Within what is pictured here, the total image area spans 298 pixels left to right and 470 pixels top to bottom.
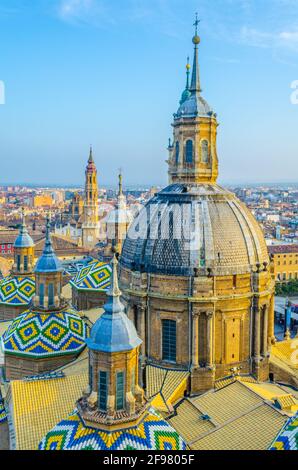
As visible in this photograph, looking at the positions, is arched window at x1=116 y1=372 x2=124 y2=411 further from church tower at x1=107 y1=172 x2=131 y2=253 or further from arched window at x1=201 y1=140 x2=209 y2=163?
church tower at x1=107 y1=172 x2=131 y2=253

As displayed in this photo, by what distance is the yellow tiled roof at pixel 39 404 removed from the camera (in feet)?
56.4

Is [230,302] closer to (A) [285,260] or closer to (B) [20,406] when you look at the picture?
(B) [20,406]

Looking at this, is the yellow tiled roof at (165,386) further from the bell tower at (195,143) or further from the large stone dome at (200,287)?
the bell tower at (195,143)

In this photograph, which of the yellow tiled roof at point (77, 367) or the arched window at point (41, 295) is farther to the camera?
the arched window at point (41, 295)

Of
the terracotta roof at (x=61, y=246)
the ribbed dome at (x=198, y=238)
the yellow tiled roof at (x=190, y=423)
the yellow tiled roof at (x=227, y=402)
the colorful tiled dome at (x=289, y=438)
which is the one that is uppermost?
the ribbed dome at (x=198, y=238)

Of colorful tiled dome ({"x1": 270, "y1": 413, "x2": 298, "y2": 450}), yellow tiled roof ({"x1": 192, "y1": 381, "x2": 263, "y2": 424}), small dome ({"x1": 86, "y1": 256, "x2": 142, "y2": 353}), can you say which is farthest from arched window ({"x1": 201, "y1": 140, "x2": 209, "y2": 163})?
colorful tiled dome ({"x1": 270, "y1": 413, "x2": 298, "y2": 450})

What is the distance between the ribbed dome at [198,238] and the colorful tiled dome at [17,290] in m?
9.89

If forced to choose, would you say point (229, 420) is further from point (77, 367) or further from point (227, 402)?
point (77, 367)

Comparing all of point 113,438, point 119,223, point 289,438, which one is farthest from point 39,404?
point 119,223

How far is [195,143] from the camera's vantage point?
23.5m

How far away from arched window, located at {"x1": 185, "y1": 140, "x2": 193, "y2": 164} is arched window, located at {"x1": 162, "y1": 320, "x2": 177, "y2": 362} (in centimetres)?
744

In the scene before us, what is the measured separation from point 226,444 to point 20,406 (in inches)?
285

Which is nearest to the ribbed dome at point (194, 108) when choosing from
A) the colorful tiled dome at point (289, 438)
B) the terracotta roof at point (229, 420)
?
the terracotta roof at point (229, 420)

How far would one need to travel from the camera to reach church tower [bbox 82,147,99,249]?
75.4 metres
